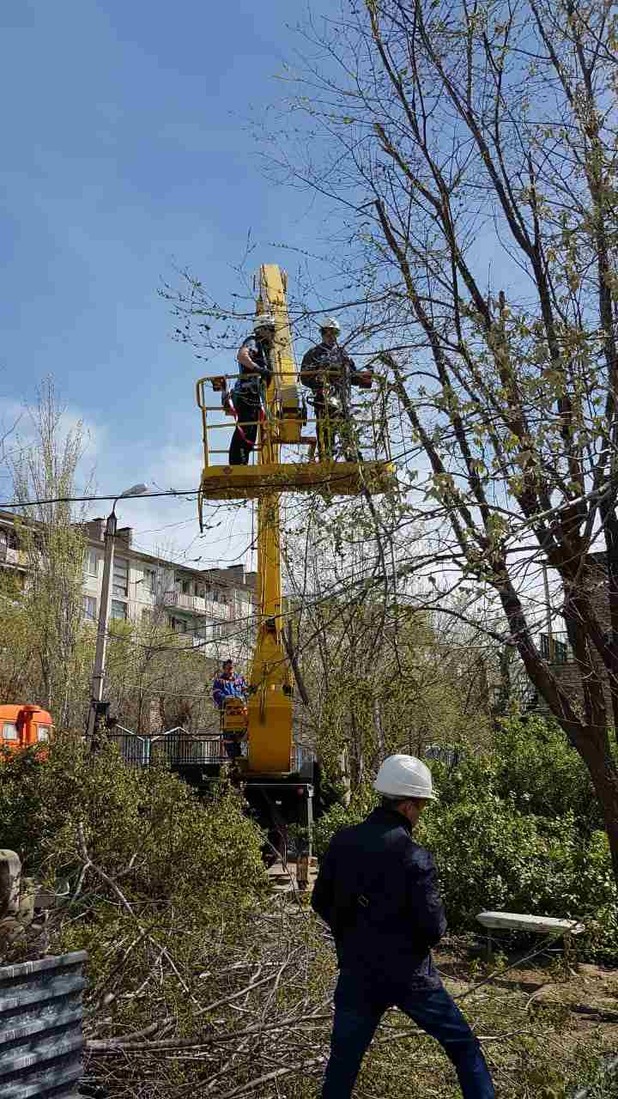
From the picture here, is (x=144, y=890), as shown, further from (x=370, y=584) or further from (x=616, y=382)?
(x=616, y=382)

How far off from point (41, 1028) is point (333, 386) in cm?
458

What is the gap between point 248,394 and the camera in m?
10.1

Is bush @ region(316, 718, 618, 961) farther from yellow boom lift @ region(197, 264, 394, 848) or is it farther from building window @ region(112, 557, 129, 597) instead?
building window @ region(112, 557, 129, 597)

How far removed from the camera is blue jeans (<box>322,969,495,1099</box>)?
3803 mm

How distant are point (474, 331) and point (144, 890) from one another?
449cm

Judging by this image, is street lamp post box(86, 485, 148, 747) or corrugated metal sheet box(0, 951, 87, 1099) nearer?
corrugated metal sheet box(0, 951, 87, 1099)

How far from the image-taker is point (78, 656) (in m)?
27.8

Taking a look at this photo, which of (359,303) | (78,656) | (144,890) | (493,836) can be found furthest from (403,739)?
(78,656)

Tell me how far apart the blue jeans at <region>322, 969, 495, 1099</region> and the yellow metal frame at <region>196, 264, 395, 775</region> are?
298 cm

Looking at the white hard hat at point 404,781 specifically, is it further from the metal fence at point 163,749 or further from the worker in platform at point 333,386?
the metal fence at point 163,749

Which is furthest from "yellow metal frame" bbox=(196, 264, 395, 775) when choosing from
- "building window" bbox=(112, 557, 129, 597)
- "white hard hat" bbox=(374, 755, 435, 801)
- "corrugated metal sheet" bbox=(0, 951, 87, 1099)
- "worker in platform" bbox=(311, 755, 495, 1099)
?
"building window" bbox=(112, 557, 129, 597)

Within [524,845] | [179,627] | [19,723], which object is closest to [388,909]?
[524,845]

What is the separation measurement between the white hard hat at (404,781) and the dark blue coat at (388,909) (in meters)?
0.15

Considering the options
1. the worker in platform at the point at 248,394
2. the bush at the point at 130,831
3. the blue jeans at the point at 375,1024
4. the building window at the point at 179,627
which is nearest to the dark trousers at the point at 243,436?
the worker in platform at the point at 248,394
